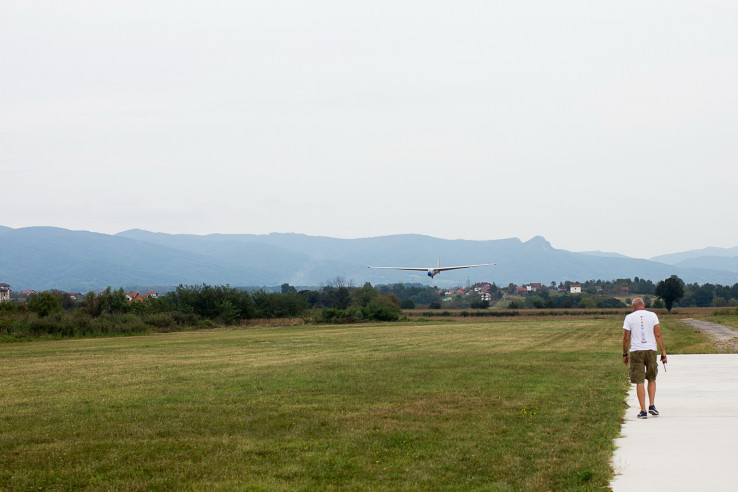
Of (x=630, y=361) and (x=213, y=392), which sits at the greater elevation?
(x=630, y=361)

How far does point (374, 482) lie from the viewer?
769 cm

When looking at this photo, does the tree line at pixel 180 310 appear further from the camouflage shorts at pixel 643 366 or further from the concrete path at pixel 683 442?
the camouflage shorts at pixel 643 366

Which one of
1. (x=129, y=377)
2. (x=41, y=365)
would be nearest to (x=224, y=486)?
(x=129, y=377)

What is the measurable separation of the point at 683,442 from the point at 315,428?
534cm

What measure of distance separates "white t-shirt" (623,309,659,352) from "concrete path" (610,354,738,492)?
1162mm

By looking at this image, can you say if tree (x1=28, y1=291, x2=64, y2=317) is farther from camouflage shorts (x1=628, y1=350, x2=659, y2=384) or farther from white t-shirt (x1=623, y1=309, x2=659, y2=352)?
camouflage shorts (x1=628, y1=350, x2=659, y2=384)

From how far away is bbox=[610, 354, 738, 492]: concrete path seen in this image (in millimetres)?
7266

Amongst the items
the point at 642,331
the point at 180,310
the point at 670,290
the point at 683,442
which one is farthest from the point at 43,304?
the point at 670,290

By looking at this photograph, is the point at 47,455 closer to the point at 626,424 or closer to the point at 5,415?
the point at 5,415

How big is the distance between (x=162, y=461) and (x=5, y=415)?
19.1 ft

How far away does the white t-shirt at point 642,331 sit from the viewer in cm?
1161

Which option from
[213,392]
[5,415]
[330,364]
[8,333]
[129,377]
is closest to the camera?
[5,415]

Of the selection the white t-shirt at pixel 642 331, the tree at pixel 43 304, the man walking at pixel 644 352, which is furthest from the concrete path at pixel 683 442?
the tree at pixel 43 304

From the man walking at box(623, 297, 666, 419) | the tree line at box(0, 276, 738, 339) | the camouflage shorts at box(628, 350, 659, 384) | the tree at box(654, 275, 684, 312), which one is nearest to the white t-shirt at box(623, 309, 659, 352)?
the man walking at box(623, 297, 666, 419)
